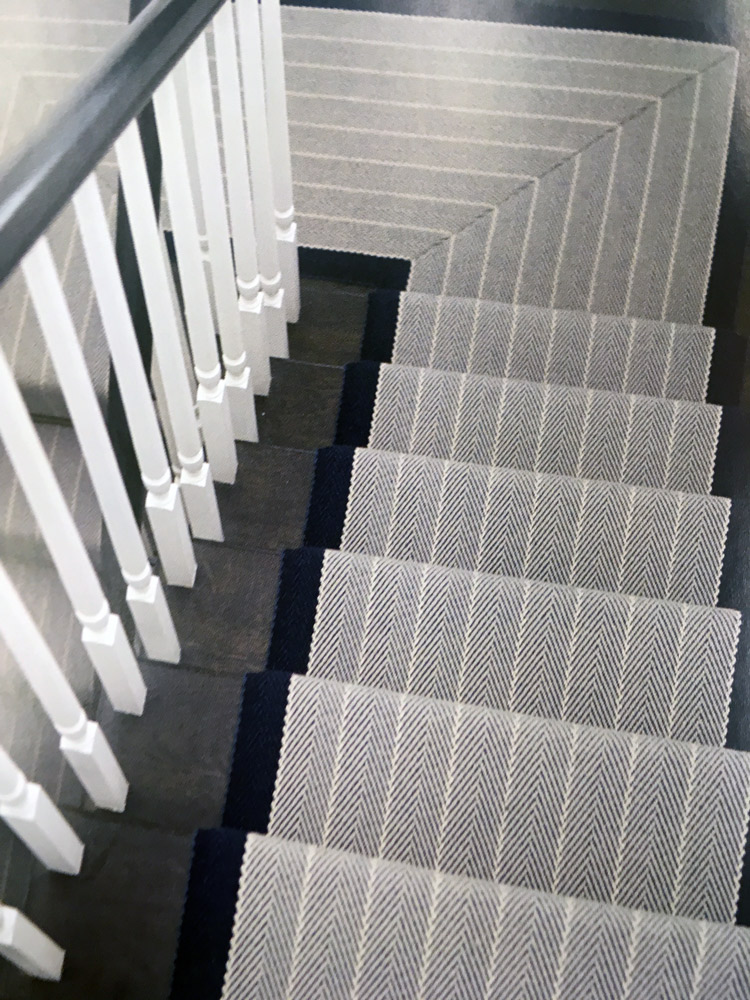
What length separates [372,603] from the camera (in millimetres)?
1588

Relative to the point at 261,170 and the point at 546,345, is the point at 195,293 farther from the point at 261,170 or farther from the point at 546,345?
the point at 546,345

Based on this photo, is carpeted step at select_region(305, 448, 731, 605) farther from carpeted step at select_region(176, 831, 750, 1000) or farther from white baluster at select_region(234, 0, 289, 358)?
carpeted step at select_region(176, 831, 750, 1000)

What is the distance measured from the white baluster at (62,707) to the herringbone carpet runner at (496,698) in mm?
193

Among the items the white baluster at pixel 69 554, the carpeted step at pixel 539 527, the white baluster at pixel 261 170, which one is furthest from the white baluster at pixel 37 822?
the white baluster at pixel 261 170

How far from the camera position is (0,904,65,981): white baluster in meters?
1.16

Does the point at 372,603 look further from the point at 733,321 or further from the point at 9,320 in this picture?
the point at 733,321

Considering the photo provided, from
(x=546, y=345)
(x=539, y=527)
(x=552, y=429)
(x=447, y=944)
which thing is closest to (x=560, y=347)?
(x=546, y=345)

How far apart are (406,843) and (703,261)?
2.01 metres

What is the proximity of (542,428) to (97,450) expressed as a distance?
1067mm

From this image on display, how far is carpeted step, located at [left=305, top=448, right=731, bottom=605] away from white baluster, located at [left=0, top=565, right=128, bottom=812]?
57 cm

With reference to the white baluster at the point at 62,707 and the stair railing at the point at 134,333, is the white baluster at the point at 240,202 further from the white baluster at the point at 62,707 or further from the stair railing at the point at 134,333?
the white baluster at the point at 62,707

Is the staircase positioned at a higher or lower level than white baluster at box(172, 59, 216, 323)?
lower

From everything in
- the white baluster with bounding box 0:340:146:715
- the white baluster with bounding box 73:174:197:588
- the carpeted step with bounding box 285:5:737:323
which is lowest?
the white baluster with bounding box 0:340:146:715

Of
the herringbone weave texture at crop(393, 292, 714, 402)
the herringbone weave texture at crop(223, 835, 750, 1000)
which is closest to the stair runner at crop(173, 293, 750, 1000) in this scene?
the herringbone weave texture at crop(223, 835, 750, 1000)
